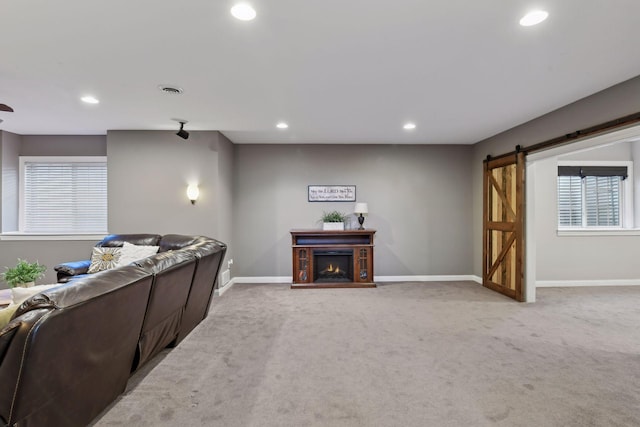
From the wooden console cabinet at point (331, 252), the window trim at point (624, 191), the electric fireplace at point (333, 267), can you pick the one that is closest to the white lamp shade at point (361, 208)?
the wooden console cabinet at point (331, 252)

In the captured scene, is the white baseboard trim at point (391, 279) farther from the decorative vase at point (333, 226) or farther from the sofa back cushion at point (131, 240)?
the sofa back cushion at point (131, 240)

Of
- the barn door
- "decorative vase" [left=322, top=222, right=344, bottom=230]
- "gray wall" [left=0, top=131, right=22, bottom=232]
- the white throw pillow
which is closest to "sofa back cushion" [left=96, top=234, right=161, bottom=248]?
the white throw pillow

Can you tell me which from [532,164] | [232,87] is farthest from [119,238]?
[532,164]

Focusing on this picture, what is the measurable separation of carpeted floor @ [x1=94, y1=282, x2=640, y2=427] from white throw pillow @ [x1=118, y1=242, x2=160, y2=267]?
1.09m

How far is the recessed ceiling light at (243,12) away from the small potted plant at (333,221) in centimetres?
382

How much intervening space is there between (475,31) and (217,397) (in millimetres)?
3064

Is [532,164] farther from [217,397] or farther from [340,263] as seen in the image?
[217,397]

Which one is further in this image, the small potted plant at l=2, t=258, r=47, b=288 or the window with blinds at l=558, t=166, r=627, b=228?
the window with blinds at l=558, t=166, r=627, b=228

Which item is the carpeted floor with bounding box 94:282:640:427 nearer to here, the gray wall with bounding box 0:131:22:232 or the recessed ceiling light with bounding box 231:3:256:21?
the recessed ceiling light with bounding box 231:3:256:21

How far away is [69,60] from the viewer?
8.23ft

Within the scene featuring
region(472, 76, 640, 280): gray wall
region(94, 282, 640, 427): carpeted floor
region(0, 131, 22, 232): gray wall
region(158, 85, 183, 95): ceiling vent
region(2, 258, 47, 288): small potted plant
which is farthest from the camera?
region(0, 131, 22, 232): gray wall

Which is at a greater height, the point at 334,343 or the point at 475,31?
the point at 475,31

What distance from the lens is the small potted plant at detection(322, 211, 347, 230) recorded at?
5445 mm

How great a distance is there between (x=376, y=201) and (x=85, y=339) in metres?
4.83
